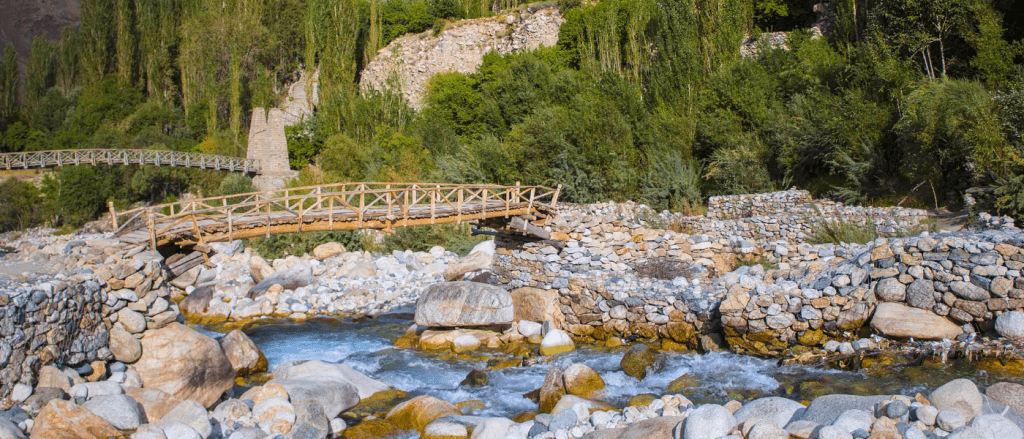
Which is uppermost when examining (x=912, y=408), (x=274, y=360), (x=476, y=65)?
(x=476, y=65)

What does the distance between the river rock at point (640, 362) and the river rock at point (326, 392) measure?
143 inches

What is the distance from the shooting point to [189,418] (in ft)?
24.1

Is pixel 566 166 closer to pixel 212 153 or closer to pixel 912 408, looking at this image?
pixel 912 408

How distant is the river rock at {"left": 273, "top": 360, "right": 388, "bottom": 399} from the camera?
941 centimetres

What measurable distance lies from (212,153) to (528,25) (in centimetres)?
1747

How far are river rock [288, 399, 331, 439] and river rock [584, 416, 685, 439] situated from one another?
293 cm

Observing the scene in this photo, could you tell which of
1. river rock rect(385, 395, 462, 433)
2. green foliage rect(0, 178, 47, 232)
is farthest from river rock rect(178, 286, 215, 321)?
green foliage rect(0, 178, 47, 232)

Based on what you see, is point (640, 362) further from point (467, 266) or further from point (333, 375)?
point (467, 266)

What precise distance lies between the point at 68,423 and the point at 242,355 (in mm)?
3414

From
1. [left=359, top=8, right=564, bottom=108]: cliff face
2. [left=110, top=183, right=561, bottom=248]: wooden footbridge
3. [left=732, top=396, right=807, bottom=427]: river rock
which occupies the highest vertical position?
[left=359, top=8, right=564, bottom=108]: cliff face

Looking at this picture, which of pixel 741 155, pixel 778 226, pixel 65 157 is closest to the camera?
pixel 778 226

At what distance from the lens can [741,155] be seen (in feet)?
65.4

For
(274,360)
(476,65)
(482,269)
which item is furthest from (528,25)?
(274,360)

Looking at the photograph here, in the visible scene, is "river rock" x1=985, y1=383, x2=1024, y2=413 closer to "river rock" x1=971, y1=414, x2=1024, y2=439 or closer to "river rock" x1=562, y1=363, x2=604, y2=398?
"river rock" x1=971, y1=414, x2=1024, y2=439
